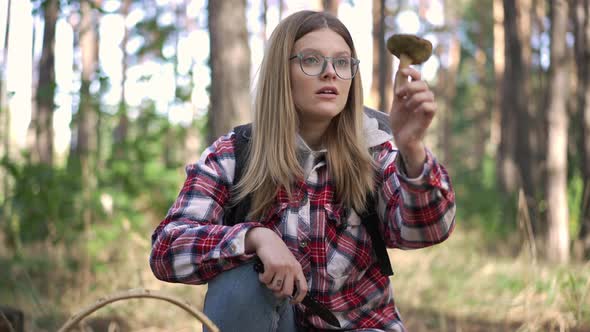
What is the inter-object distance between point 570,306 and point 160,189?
12.6 ft

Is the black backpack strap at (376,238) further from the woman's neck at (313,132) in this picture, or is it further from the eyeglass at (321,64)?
the eyeglass at (321,64)

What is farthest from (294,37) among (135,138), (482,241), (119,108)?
(482,241)

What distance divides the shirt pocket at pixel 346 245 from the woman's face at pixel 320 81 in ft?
0.97

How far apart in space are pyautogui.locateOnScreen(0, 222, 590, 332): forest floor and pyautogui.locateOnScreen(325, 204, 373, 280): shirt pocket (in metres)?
1.19

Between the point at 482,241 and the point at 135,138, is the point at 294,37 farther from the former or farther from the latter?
the point at 482,241

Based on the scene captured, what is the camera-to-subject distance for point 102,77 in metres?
4.39

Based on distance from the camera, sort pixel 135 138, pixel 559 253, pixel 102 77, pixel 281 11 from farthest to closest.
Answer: pixel 281 11, pixel 559 253, pixel 135 138, pixel 102 77

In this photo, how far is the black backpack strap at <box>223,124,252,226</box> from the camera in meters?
1.97

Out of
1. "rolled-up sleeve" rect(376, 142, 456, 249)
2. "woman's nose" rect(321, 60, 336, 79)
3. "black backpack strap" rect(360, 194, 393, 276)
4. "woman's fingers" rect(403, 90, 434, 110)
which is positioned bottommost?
"black backpack strap" rect(360, 194, 393, 276)

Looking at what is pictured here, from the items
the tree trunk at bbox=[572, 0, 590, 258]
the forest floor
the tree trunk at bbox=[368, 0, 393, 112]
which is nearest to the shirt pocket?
the forest floor

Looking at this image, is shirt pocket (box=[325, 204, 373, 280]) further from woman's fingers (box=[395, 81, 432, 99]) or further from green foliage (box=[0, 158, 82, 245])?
green foliage (box=[0, 158, 82, 245])

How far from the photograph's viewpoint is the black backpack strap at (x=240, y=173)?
77.6 inches

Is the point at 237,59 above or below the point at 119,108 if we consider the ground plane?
above

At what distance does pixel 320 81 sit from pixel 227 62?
103 inches
